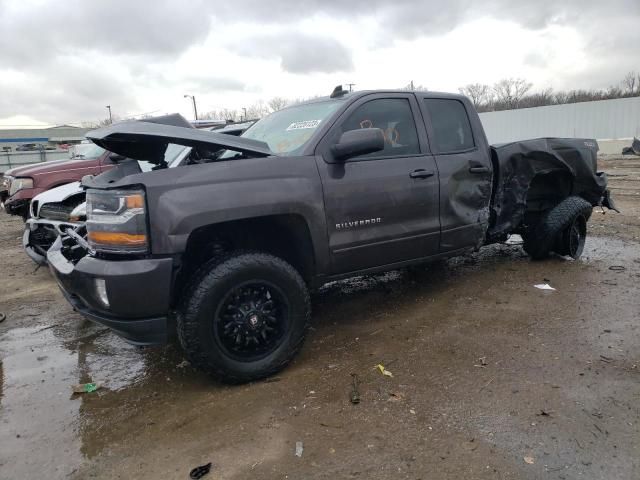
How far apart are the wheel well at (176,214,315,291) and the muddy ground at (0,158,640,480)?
744 mm

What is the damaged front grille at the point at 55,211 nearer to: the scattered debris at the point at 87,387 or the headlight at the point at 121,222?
the scattered debris at the point at 87,387

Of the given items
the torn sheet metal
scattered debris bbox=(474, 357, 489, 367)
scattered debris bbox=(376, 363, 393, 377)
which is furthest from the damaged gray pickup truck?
scattered debris bbox=(474, 357, 489, 367)

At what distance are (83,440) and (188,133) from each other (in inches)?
74.7

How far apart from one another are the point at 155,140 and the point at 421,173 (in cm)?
209

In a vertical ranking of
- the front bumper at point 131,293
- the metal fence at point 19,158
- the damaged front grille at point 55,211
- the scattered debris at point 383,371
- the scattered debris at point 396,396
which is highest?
the metal fence at point 19,158

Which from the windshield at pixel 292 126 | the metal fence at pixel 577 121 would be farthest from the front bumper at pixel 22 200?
the metal fence at pixel 577 121

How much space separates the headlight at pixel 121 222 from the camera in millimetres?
2855

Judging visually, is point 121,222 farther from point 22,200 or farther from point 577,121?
point 577,121

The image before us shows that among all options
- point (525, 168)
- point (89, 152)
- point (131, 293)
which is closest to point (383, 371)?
point (131, 293)

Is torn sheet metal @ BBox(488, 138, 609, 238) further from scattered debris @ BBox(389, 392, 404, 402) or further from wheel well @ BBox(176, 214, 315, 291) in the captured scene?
scattered debris @ BBox(389, 392, 404, 402)

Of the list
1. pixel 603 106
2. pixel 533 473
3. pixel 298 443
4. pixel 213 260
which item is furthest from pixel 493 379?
pixel 603 106

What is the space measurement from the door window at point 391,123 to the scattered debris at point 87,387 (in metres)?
2.60

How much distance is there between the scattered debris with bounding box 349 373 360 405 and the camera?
297cm

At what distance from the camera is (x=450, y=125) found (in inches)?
177
